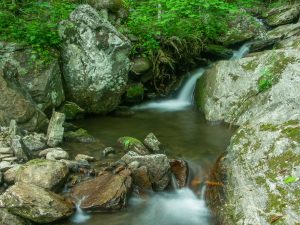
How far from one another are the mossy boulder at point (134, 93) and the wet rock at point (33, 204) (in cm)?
500

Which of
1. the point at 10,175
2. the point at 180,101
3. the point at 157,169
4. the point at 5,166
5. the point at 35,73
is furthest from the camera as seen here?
the point at 180,101

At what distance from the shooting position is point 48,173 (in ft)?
16.2

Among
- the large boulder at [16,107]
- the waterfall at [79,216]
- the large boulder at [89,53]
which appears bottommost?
the waterfall at [79,216]

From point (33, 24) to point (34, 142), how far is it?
3.17 metres

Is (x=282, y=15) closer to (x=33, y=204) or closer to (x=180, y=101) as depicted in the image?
(x=180, y=101)

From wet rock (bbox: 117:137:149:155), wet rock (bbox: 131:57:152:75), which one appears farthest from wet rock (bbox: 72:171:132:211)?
wet rock (bbox: 131:57:152:75)

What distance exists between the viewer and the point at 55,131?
21.5 feet

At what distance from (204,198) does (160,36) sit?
19.6 feet

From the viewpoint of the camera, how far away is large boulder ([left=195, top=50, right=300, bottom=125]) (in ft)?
24.3

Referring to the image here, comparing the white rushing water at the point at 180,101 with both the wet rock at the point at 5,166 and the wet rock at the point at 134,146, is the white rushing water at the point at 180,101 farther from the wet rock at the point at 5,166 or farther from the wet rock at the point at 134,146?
the wet rock at the point at 5,166

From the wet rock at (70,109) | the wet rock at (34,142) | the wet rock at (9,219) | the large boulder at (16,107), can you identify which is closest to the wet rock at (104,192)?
the wet rock at (9,219)

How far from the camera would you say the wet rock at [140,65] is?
948cm

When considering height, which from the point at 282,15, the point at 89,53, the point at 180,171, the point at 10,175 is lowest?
the point at 180,171

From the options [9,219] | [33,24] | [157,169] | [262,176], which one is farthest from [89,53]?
[262,176]
